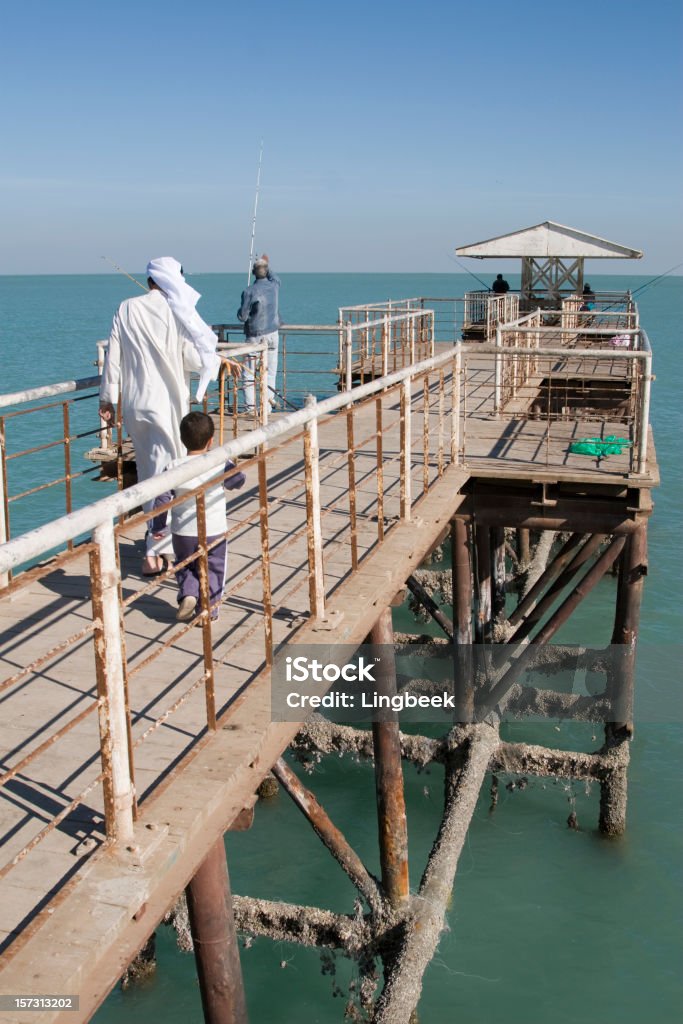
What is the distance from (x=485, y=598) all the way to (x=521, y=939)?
4269 mm

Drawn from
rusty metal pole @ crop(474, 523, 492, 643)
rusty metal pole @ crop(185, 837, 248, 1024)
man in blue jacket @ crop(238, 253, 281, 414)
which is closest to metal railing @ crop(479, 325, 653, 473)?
rusty metal pole @ crop(474, 523, 492, 643)

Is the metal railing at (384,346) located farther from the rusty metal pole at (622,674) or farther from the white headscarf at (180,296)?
the white headscarf at (180,296)

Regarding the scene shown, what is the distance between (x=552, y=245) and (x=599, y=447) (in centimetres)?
1694

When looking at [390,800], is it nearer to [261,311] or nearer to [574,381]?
[261,311]

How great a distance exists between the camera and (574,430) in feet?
35.1

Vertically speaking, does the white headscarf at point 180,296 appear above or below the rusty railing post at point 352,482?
above

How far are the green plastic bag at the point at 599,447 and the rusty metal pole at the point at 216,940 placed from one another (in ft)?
20.7

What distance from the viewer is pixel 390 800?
7352 mm

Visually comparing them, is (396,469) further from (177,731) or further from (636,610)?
(177,731)

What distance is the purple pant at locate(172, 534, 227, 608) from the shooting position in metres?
4.91

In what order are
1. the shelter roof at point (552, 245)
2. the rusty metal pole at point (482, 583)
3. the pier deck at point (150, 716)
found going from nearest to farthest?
the pier deck at point (150, 716), the rusty metal pole at point (482, 583), the shelter roof at point (552, 245)

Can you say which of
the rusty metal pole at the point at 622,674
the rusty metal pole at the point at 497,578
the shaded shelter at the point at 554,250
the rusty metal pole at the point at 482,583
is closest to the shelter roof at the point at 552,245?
the shaded shelter at the point at 554,250

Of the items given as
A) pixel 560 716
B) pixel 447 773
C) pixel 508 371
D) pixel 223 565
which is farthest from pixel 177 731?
pixel 508 371

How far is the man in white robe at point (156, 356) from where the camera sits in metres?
5.46
